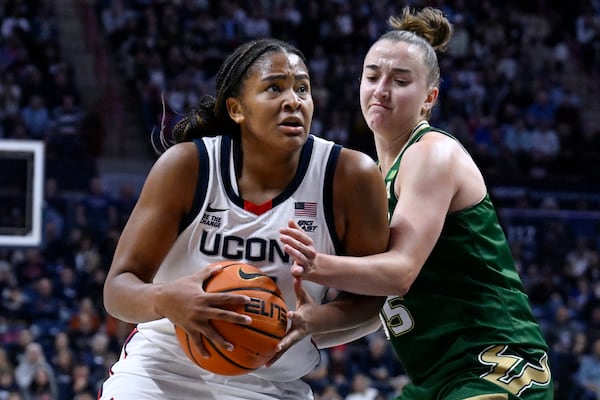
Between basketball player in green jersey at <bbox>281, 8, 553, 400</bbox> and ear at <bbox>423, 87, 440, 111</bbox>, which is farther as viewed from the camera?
ear at <bbox>423, 87, 440, 111</bbox>

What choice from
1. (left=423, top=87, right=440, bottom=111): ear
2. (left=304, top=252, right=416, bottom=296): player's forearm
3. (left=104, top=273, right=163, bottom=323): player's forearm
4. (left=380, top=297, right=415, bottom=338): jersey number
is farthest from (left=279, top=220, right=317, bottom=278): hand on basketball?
(left=423, top=87, right=440, bottom=111): ear

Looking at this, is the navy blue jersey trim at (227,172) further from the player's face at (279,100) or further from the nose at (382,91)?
the nose at (382,91)

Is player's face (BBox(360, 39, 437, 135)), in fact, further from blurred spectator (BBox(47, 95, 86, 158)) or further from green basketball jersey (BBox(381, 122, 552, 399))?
blurred spectator (BBox(47, 95, 86, 158))

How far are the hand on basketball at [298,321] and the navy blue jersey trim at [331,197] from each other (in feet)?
0.76

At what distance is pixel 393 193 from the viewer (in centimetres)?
311

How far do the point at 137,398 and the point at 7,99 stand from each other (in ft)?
31.1

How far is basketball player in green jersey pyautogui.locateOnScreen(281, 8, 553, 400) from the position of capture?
114 inches

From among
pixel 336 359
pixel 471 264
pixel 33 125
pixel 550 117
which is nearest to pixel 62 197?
pixel 33 125

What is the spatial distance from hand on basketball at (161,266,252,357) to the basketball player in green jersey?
0.56 metres

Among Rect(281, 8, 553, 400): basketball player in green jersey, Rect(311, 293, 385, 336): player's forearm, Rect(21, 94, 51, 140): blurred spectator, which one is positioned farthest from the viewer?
Rect(21, 94, 51, 140): blurred spectator

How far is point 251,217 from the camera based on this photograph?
274 centimetres

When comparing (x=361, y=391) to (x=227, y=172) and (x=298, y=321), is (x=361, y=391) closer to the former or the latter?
(x=227, y=172)

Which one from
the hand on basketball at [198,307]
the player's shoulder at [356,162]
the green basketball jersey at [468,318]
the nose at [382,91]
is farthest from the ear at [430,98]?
the hand on basketball at [198,307]

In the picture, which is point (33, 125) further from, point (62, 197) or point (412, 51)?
point (412, 51)
